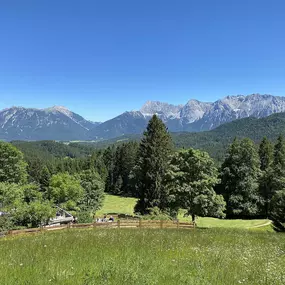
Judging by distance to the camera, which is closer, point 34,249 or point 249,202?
point 34,249

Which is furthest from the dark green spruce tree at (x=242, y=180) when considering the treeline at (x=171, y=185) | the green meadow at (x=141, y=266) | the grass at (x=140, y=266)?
the grass at (x=140, y=266)

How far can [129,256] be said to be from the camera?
32.8ft

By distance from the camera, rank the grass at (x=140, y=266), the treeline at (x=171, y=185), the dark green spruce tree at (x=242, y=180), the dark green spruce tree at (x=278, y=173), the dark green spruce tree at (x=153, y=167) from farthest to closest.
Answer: the dark green spruce tree at (x=242, y=180) < the dark green spruce tree at (x=278, y=173) < the dark green spruce tree at (x=153, y=167) < the treeline at (x=171, y=185) < the grass at (x=140, y=266)

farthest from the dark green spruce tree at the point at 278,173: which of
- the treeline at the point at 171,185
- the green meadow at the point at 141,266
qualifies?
the green meadow at the point at 141,266

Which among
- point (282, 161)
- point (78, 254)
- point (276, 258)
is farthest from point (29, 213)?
point (282, 161)

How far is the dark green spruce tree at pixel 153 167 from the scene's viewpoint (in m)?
45.0

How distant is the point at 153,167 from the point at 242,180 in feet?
64.9

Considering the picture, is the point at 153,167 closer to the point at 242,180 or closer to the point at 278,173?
the point at 242,180

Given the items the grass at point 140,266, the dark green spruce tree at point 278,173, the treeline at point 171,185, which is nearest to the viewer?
the grass at point 140,266

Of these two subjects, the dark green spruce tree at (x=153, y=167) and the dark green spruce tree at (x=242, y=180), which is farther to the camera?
the dark green spruce tree at (x=242, y=180)

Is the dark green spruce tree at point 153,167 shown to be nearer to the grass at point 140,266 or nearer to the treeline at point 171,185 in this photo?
the treeline at point 171,185

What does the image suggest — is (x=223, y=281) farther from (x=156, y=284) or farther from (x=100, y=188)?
(x=100, y=188)

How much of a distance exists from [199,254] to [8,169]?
54.8 metres

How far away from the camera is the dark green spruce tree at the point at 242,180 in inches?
2127
